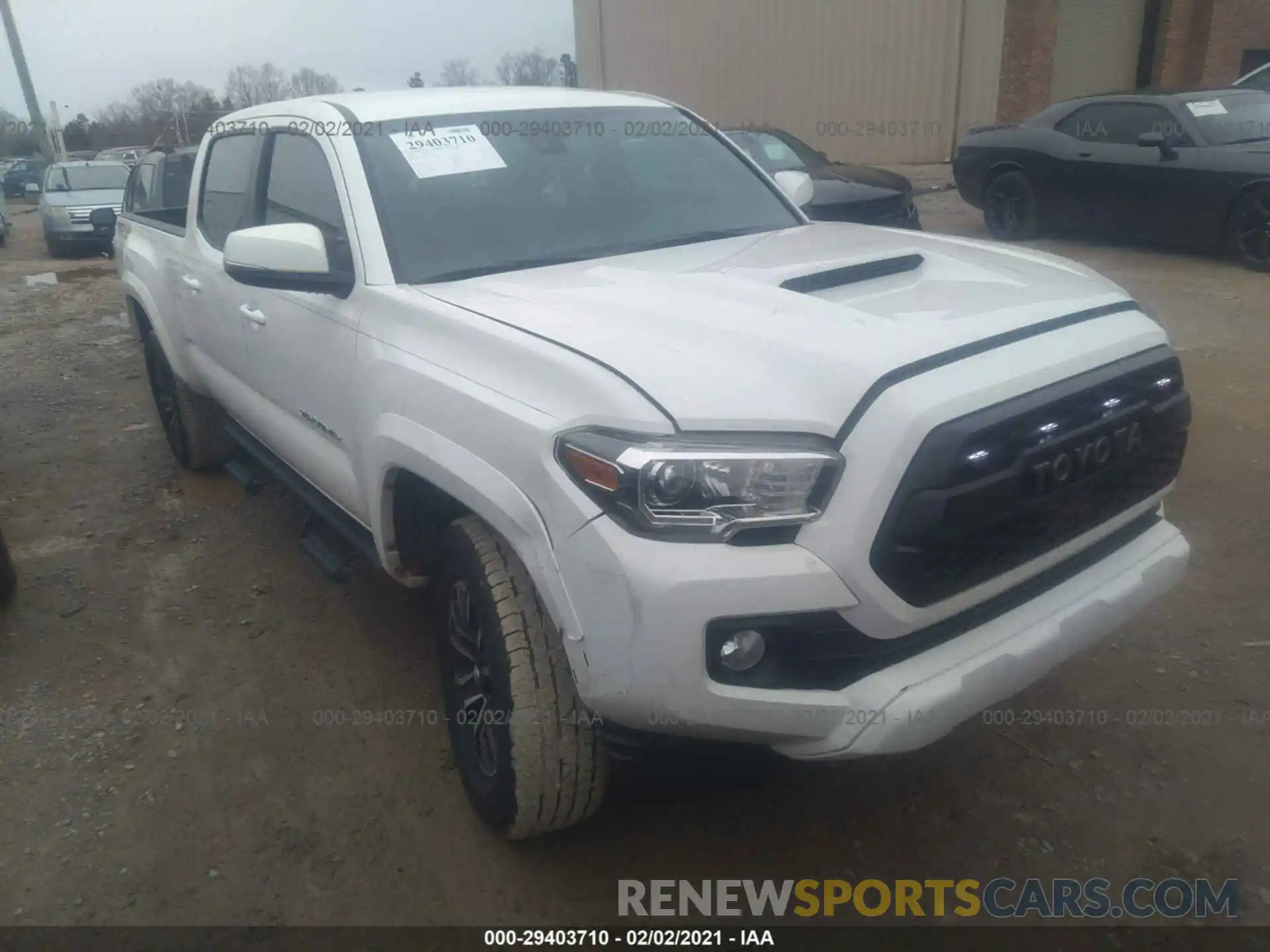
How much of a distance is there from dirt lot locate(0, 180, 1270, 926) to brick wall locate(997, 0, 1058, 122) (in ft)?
45.7

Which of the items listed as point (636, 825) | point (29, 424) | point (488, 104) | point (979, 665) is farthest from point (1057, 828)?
point (29, 424)

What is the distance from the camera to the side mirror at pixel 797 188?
12.3 ft

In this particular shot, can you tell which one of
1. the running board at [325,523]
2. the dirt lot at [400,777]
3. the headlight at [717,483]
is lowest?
the dirt lot at [400,777]

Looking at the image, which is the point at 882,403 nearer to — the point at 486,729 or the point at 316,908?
the point at 486,729

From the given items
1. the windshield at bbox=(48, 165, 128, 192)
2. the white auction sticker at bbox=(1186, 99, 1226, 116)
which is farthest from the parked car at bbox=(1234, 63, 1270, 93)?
the windshield at bbox=(48, 165, 128, 192)

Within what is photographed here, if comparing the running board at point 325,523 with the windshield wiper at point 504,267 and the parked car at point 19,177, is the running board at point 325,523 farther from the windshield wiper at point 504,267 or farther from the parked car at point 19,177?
the parked car at point 19,177

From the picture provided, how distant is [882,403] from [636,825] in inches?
53.4

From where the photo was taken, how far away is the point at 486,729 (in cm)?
249

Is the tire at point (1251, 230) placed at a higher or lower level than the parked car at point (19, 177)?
higher

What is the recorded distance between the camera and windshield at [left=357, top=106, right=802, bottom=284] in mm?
2898

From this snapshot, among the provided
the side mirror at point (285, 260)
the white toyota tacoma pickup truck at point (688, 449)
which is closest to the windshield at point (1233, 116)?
the white toyota tacoma pickup truck at point (688, 449)

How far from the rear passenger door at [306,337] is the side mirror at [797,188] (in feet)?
5.38

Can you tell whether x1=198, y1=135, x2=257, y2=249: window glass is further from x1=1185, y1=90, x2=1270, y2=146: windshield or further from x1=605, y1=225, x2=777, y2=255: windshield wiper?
x1=1185, y1=90, x2=1270, y2=146: windshield

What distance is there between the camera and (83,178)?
17.1 meters
